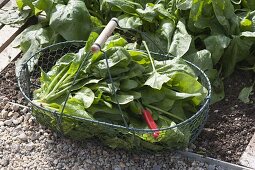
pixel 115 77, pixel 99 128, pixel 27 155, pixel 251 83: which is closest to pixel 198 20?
pixel 251 83

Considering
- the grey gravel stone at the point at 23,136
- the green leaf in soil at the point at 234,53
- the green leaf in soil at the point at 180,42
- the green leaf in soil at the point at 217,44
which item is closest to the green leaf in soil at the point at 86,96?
the grey gravel stone at the point at 23,136

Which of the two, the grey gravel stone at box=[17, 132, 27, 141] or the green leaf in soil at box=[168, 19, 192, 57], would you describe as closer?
the grey gravel stone at box=[17, 132, 27, 141]

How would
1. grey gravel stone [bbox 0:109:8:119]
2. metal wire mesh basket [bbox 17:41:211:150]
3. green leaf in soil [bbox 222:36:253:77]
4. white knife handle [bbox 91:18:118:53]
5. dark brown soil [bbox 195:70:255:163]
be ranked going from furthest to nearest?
green leaf in soil [bbox 222:36:253:77]
grey gravel stone [bbox 0:109:8:119]
dark brown soil [bbox 195:70:255:163]
metal wire mesh basket [bbox 17:41:211:150]
white knife handle [bbox 91:18:118:53]

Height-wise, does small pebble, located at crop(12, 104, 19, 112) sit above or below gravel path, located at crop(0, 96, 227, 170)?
above

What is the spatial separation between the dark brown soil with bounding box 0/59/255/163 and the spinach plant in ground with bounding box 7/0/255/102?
0.28ft

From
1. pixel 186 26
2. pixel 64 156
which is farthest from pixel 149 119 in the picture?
pixel 186 26

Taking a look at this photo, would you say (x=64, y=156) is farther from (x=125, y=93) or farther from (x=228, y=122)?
(x=228, y=122)

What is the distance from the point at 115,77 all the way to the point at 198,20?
832 mm

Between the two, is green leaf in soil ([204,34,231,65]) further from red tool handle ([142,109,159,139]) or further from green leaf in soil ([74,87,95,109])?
green leaf in soil ([74,87,95,109])

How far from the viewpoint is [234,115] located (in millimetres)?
3850

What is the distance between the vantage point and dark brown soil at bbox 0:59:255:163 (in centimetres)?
365

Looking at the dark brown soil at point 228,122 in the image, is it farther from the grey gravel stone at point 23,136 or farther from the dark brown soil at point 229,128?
the grey gravel stone at point 23,136

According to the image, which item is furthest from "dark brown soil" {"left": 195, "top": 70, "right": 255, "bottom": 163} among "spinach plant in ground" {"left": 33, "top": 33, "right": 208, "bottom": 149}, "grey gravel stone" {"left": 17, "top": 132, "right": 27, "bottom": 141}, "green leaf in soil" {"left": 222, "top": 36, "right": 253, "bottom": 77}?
"grey gravel stone" {"left": 17, "top": 132, "right": 27, "bottom": 141}

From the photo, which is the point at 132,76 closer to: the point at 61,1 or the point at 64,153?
the point at 64,153
